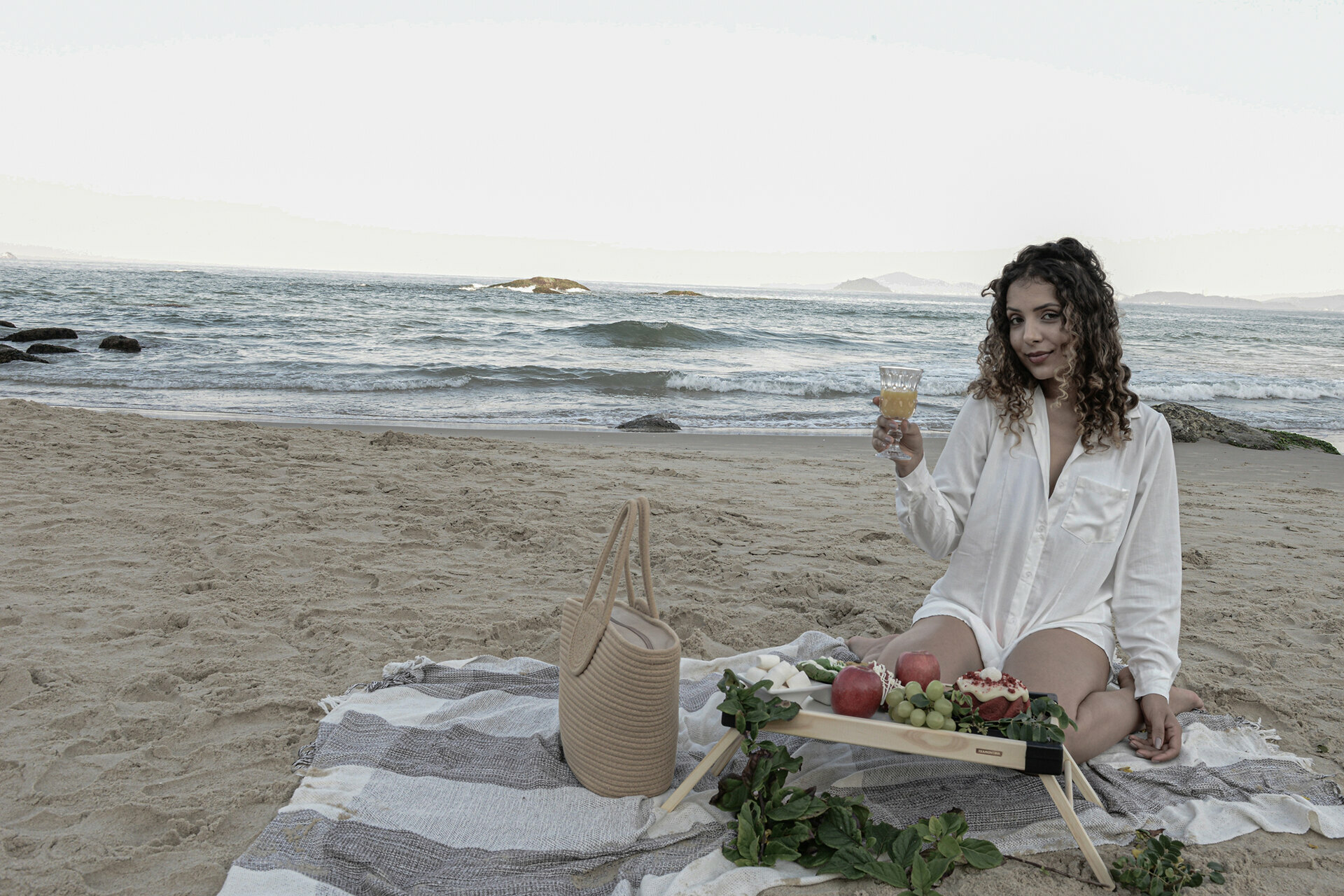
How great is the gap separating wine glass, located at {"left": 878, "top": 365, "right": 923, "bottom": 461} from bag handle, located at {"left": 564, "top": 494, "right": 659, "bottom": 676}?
0.68 m

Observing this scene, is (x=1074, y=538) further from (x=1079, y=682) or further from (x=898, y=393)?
(x=898, y=393)

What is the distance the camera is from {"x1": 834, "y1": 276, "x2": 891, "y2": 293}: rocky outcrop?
9556 cm

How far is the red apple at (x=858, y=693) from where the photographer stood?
2.07 m

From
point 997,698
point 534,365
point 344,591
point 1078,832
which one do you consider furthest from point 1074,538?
point 534,365

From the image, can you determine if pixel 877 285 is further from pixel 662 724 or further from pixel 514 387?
pixel 662 724

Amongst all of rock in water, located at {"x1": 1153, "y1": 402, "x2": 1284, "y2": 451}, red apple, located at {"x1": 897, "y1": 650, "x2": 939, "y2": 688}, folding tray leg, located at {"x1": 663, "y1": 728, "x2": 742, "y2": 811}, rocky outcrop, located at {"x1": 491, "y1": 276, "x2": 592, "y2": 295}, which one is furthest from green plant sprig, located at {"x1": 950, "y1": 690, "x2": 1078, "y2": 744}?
rocky outcrop, located at {"x1": 491, "y1": 276, "x2": 592, "y2": 295}

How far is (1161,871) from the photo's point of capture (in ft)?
6.72

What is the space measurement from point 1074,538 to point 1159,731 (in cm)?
66

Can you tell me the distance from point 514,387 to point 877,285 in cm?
9750

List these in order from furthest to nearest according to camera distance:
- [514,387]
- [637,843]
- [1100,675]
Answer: [514,387] < [1100,675] < [637,843]

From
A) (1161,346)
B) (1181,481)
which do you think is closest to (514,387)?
(1181,481)

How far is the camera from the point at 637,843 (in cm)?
217

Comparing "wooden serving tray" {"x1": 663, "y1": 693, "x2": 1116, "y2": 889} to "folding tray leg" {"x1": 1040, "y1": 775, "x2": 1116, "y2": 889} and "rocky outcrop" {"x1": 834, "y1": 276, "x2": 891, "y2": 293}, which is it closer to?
"folding tray leg" {"x1": 1040, "y1": 775, "x2": 1116, "y2": 889}

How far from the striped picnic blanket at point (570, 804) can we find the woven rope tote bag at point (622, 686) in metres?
0.08
